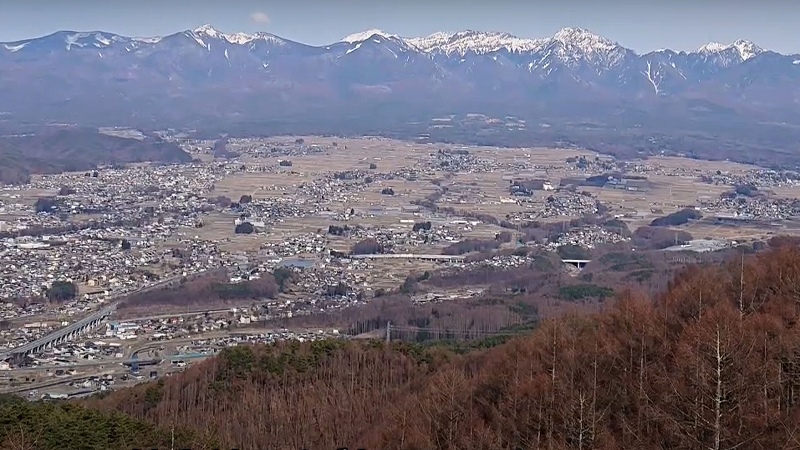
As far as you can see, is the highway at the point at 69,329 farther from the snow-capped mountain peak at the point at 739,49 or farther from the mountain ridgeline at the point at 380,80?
the snow-capped mountain peak at the point at 739,49

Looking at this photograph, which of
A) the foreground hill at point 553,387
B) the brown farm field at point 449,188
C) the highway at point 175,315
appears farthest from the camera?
the brown farm field at point 449,188

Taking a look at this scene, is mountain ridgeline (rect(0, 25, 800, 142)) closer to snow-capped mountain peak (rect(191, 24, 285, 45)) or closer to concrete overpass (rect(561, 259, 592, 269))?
snow-capped mountain peak (rect(191, 24, 285, 45))

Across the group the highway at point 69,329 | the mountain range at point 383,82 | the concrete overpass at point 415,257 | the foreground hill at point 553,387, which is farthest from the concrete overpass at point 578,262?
the mountain range at point 383,82

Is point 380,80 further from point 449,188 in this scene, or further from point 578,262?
point 578,262

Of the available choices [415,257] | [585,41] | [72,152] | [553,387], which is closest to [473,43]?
[585,41]

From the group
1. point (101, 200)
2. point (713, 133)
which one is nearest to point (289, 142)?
point (101, 200)

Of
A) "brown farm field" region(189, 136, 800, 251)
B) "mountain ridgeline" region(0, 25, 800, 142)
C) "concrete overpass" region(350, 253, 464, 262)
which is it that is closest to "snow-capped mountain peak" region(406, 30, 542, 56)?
"mountain ridgeline" region(0, 25, 800, 142)
